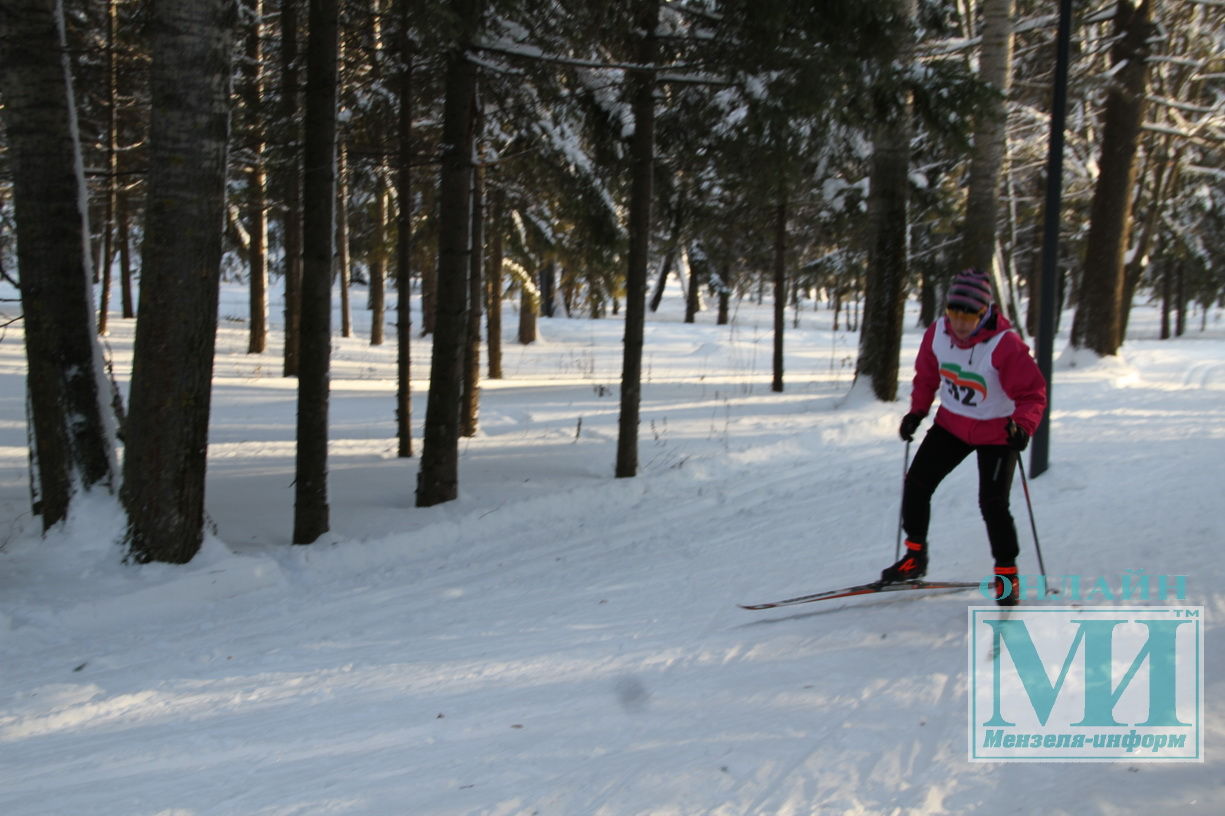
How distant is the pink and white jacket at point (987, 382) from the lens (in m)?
4.80

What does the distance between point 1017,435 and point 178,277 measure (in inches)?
213

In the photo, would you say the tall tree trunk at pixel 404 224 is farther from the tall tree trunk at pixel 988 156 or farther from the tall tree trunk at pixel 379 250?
the tall tree trunk at pixel 988 156

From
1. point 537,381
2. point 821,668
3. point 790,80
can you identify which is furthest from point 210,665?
point 537,381

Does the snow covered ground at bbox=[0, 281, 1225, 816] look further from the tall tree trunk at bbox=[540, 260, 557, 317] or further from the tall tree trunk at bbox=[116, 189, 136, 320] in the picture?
the tall tree trunk at bbox=[540, 260, 557, 317]

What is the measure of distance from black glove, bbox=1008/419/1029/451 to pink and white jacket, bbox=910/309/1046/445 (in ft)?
0.10

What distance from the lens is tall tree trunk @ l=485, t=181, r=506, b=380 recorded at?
42.8ft

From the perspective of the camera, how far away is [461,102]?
27.7 ft

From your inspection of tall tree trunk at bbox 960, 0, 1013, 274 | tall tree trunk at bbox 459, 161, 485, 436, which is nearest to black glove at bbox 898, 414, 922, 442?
tall tree trunk at bbox 459, 161, 485, 436

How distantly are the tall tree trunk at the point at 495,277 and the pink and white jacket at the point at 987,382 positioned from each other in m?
8.41

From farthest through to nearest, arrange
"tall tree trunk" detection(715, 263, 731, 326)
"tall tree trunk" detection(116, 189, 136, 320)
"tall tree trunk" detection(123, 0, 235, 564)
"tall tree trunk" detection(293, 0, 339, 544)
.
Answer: "tall tree trunk" detection(715, 263, 731, 326) → "tall tree trunk" detection(116, 189, 136, 320) → "tall tree trunk" detection(293, 0, 339, 544) → "tall tree trunk" detection(123, 0, 235, 564)

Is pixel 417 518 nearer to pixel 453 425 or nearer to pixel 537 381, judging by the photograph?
pixel 453 425

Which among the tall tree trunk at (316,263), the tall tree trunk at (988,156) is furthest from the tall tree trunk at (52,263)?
the tall tree trunk at (988,156)

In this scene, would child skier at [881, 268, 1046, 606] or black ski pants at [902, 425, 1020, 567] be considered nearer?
child skier at [881, 268, 1046, 606]

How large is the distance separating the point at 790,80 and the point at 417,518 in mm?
5284
